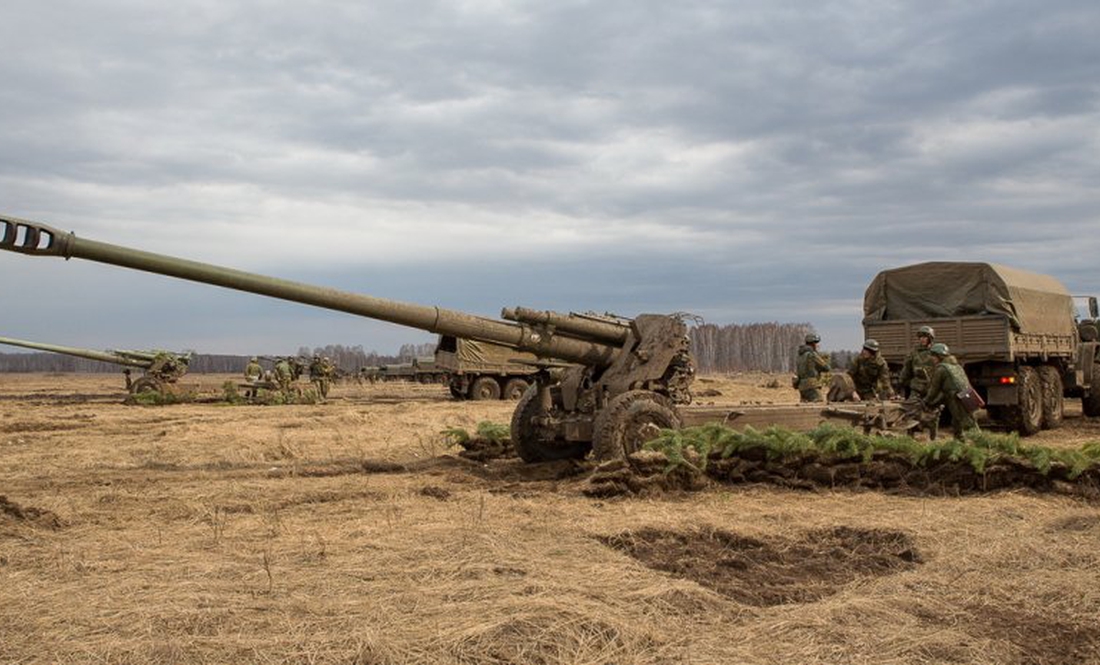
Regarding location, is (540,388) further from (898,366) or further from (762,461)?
(898,366)

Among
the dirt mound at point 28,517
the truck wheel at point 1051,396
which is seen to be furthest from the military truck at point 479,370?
the dirt mound at point 28,517

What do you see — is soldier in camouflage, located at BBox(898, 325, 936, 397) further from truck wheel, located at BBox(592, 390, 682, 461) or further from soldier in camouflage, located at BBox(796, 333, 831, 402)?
truck wheel, located at BBox(592, 390, 682, 461)

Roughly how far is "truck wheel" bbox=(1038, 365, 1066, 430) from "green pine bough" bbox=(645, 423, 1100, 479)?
711cm

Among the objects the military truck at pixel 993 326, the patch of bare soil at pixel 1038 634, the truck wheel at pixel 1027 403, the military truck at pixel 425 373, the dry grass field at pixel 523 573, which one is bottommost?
the military truck at pixel 425 373

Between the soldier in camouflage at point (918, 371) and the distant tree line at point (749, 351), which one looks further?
the distant tree line at point (749, 351)

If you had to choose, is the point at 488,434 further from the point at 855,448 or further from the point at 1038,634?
the point at 1038,634

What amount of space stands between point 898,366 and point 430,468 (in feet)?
27.1

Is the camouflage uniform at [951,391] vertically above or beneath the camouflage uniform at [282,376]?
above

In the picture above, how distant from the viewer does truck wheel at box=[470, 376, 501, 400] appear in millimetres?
26688

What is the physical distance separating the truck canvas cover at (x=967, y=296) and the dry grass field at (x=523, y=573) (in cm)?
722

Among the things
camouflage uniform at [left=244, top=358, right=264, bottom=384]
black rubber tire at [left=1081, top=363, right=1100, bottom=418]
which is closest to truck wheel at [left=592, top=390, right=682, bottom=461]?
black rubber tire at [left=1081, top=363, right=1100, bottom=418]

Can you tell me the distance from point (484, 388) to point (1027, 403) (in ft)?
51.7

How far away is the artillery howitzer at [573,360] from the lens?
836 cm

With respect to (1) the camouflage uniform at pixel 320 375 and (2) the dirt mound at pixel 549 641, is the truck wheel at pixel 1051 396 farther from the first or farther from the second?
(1) the camouflage uniform at pixel 320 375
